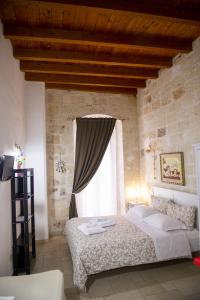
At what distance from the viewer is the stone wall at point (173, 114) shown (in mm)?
3301

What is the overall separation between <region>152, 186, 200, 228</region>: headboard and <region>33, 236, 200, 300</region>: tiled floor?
0.76 metres

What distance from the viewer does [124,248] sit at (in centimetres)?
272

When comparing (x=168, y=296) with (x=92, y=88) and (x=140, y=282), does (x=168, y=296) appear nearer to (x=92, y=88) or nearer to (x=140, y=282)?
(x=140, y=282)

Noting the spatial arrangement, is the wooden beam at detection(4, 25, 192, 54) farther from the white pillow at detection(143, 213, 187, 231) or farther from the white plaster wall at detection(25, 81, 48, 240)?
the white pillow at detection(143, 213, 187, 231)

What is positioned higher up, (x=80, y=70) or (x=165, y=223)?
(x=80, y=70)

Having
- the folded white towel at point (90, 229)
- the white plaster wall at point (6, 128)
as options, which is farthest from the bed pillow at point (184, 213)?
the white plaster wall at point (6, 128)

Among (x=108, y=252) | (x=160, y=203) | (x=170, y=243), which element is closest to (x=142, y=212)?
(x=160, y=203)

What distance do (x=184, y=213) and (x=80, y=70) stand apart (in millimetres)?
2935

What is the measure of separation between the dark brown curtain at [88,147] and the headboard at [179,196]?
1425 mm

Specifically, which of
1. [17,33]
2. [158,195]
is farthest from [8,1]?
[158,195]

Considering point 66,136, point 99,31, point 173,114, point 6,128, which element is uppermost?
point 99,31

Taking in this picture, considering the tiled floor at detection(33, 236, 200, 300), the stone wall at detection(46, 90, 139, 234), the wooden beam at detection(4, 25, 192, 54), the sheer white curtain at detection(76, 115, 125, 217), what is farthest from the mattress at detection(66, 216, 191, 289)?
the wooden beam at detection(4, 25, 192, 54)

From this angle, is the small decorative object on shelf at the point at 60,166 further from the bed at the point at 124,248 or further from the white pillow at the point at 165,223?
the white pillow at the point at 165,223

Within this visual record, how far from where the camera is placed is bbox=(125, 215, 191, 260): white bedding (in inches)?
111
